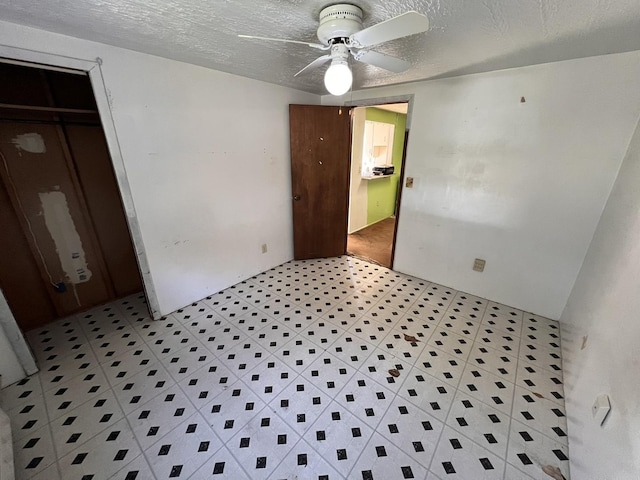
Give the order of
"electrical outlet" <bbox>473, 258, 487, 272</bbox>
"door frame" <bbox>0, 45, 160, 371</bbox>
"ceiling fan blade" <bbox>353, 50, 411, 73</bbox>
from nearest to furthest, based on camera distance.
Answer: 1. "ceiling fan blade" <bbox>353, 50, 411, 73</bbox>
2. "door frame" <bbox>0, 45, 160, 371</bbox>
3. "electrical outlet" <bbox>473, 258, 487, 272</bbox>

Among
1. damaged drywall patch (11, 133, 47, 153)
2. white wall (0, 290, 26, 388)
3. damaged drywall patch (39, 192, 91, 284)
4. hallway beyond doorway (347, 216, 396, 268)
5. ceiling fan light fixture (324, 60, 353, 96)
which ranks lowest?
hallway beyond doorway (347, 216, 396, 268)

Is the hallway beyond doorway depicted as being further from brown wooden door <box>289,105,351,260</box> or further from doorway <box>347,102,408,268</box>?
brown wooden door <box>289,105,351,260</box>

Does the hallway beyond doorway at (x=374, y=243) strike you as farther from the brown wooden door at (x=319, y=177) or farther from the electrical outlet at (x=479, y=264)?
the electrical outlet at (x=479, y=264)

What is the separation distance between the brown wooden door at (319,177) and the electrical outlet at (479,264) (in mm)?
1736

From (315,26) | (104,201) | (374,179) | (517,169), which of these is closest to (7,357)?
(104,201)

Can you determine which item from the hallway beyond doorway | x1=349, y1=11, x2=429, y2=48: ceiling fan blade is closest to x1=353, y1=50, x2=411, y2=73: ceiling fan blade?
x1=349, y1=11, x2=429, y2=48: ceiling fan blade

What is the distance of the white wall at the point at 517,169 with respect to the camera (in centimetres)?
193

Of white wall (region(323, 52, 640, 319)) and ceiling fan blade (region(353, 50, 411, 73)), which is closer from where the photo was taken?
ceiling fan blade (region(353, 50, 411, 73))

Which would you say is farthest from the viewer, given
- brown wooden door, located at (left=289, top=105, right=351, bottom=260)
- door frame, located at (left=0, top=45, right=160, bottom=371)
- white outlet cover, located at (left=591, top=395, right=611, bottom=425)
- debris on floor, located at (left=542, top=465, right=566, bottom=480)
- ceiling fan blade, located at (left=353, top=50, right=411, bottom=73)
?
brown wooden door, located at (left=289, top=105, right=351, bottom=260)

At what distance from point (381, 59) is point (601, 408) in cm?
207

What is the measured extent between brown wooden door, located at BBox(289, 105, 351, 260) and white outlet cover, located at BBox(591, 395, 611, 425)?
9.50 ft

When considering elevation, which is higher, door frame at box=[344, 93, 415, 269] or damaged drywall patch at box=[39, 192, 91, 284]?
door frame at box=[344, 93, 415, 269]

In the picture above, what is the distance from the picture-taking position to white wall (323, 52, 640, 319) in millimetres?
1931

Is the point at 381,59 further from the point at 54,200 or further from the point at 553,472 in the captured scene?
the point at 54,200
